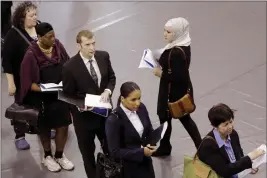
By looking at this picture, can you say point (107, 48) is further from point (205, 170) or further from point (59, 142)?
point (205, 170)

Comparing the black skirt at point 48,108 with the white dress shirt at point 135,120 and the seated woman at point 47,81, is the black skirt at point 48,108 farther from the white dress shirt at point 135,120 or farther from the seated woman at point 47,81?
the white dress shirt at point 135,120

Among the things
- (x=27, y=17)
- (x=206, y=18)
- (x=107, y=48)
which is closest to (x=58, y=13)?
(x=107, y=48)

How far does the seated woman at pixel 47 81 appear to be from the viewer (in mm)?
4785

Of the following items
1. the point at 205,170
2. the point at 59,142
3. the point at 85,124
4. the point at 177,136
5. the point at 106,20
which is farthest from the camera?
the point at 106,20

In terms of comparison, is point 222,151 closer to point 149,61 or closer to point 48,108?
point 149,61

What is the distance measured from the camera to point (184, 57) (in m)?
4.81

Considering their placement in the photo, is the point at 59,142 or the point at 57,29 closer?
the point at 59,142

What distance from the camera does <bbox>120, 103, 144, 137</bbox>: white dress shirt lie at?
3.96 metres

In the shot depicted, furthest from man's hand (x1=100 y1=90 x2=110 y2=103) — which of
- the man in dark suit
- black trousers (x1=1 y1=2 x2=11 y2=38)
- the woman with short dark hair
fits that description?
black trousers (x1=1 y1=2 x2=11 y2=38)

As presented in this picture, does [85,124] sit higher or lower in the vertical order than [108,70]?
lower

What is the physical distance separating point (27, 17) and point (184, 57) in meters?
1.64

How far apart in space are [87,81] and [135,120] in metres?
0.67

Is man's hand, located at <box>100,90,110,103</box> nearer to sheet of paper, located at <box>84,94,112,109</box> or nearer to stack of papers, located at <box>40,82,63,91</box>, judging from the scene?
sheet of paper, located at <box>84,94,112,109</box>

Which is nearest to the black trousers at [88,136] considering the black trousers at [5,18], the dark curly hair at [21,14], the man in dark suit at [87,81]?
the man in dark suit at [87,81]
